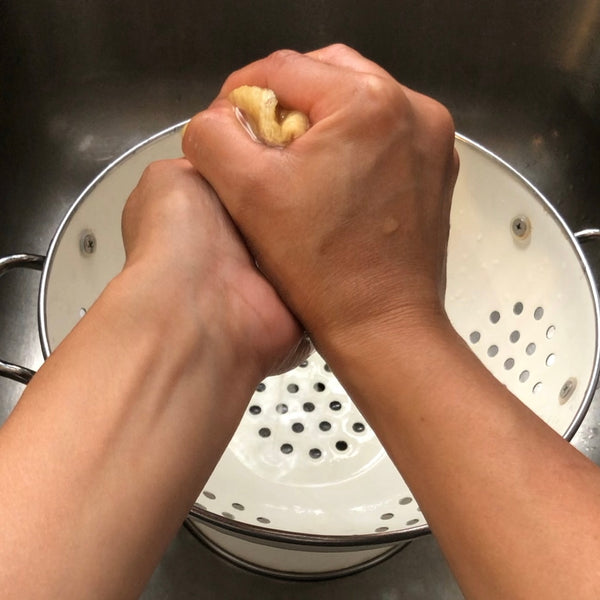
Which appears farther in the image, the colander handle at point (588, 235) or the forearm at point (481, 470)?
the colander handle at point (588, 235)

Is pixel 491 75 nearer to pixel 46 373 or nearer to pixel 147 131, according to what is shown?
pixel 147 131

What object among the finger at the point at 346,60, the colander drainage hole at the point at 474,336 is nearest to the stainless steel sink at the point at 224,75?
the colander drainage hole at the point at 474,336

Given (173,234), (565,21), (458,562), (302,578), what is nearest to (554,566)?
(458,562)

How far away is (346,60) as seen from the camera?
0.50 m

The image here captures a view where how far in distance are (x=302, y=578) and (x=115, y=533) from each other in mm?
389

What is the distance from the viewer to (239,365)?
44 cm

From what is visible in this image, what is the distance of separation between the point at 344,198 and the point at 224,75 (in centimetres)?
48

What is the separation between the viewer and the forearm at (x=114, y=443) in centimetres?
30

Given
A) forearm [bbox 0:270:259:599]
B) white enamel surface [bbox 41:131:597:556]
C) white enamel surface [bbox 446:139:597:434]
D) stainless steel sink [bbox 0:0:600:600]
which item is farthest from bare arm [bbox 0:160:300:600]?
stainless steel sink [bbox 0:0:600:600]

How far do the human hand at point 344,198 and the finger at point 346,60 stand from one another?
0.08 feet

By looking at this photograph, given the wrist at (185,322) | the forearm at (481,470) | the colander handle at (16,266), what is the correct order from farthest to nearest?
the colander handle at (16,266)
the wrist at (185,322)
the forearm at (481,470)

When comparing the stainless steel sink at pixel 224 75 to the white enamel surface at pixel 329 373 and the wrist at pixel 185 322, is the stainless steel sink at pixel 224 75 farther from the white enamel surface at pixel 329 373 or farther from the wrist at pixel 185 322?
the wrist at pixel 185 322

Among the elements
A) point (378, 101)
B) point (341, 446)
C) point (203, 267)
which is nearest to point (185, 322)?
point (203, 267)

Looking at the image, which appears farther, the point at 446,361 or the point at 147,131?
the point at 147,131
